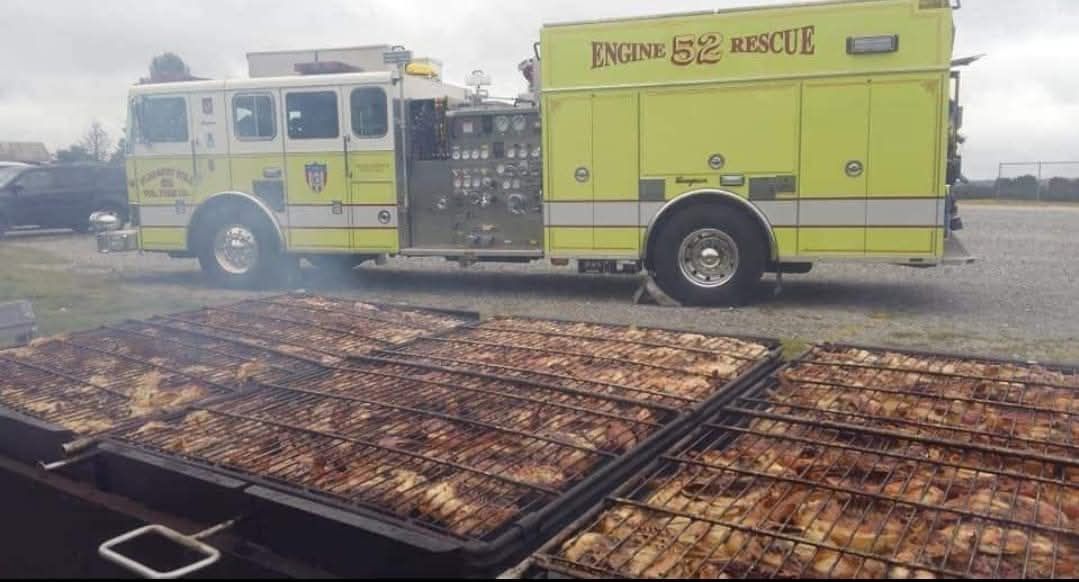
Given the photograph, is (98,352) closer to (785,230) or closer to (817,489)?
(817,489)

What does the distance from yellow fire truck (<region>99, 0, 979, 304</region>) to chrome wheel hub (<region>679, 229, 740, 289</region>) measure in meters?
0.02

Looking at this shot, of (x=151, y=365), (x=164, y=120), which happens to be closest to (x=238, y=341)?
(x=151, y=365)

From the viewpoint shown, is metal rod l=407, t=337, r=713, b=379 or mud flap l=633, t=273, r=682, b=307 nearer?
metal rod l=407, t=337, r=713, b=379

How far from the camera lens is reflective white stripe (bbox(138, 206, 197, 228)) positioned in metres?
10.8

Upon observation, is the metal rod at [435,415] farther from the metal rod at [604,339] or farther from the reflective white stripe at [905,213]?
the reflective white stripe at [905,213]

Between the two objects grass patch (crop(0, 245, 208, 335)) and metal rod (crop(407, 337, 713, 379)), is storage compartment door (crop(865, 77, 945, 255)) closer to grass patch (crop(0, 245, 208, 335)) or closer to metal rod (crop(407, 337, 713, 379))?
metal rod (crop(407, 337, 713, 379))

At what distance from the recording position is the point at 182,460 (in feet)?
10.3

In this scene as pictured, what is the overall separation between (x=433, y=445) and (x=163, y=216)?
28.5 ft

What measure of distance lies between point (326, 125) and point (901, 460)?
816 centimetres

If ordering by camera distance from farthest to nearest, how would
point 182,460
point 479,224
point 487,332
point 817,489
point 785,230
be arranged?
point 479,224, point 785,230, point 487,332, point 182,460, point 817,489

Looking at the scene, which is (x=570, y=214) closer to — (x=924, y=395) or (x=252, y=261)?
(x=252, y=261)

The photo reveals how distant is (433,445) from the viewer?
3.43 metres

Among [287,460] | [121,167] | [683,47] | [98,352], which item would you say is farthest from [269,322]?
[121,167]

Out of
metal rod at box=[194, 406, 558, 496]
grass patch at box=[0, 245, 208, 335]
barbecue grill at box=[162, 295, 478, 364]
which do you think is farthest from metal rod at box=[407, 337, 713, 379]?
grass patch at box=[0, 245, 208, 335]
